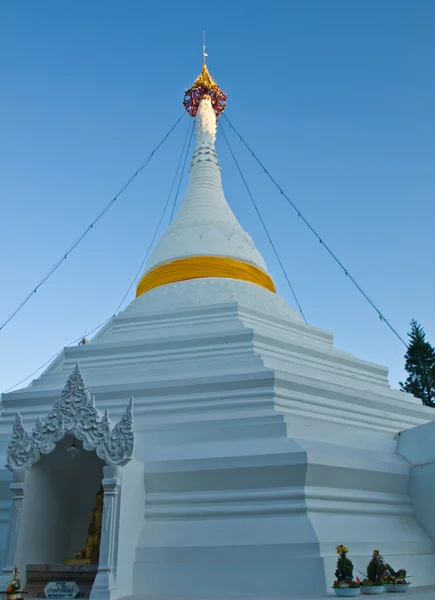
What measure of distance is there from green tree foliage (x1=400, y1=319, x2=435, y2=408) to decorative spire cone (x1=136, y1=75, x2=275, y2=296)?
36.4ft

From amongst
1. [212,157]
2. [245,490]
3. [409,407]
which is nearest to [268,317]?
[409,407]

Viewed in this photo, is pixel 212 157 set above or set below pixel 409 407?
above

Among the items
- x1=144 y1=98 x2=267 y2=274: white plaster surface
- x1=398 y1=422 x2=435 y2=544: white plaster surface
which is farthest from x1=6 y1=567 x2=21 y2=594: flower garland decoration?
x1=144 y1=98 x2=267 y2=274: white plaster surface

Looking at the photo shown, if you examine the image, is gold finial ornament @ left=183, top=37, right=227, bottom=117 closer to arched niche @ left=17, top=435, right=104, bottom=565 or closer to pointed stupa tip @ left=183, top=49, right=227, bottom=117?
pointed stupa tip @ left=183, top=49, right=227, bottom=117

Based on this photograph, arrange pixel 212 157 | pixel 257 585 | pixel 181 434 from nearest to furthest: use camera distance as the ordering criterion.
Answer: pixel 257 585 → pixel 181 434 → pixel 212 157

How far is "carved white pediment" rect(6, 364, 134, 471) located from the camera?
6.55 m

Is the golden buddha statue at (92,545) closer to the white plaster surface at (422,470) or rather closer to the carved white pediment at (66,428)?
the carved white pediment at (66,428)

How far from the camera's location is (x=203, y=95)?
1895cm

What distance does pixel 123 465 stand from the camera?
6344 millimetres

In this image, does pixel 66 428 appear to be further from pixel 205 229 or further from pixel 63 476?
pixel 205 229

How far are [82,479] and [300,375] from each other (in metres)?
3.66

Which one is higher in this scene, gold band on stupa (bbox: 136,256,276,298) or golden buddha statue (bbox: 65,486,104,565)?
gold band on stupa (bbox: 136,256,276,298)

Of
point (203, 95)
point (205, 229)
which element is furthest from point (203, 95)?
point (205, 229)

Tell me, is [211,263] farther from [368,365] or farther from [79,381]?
[79,381]
